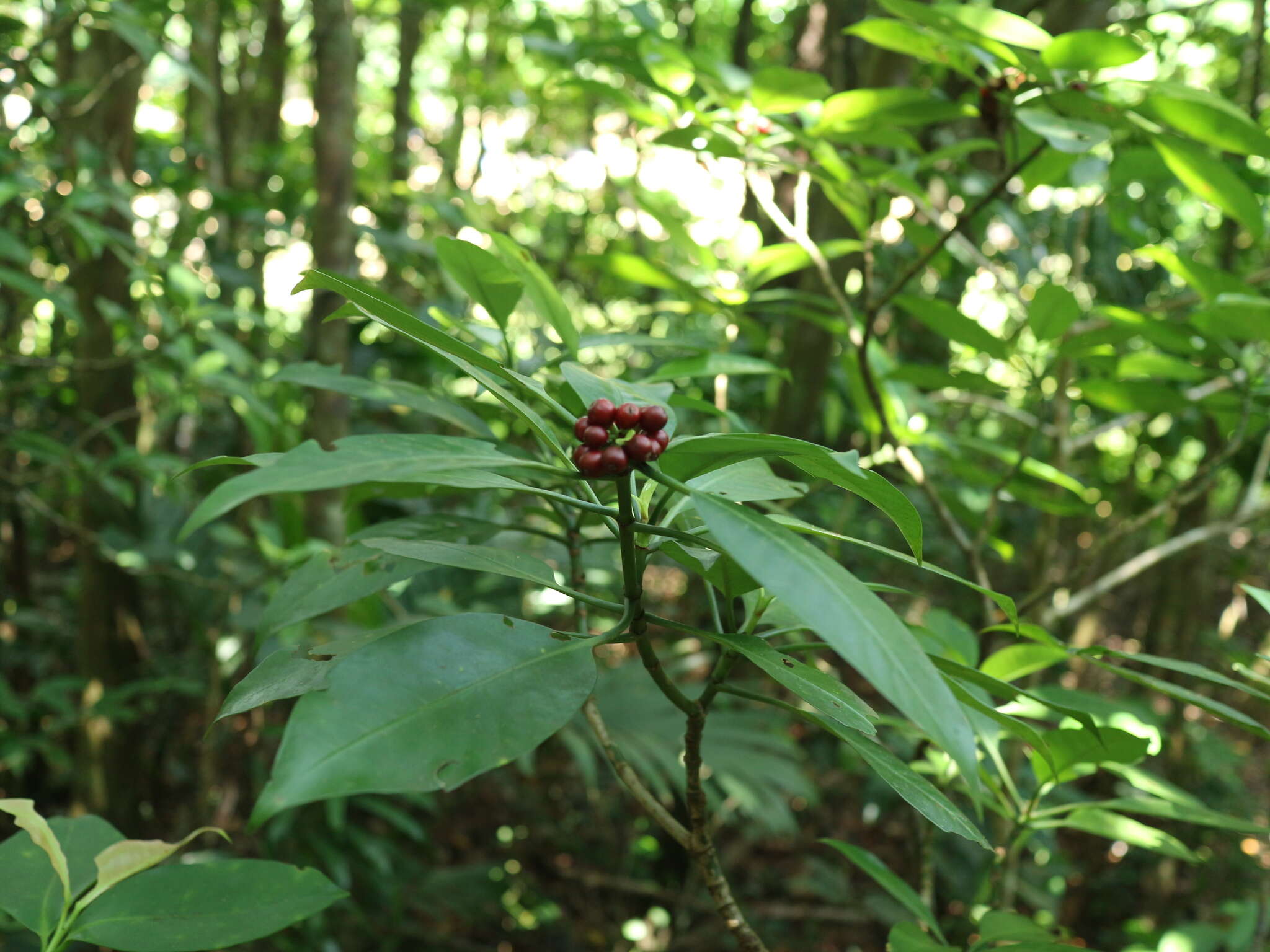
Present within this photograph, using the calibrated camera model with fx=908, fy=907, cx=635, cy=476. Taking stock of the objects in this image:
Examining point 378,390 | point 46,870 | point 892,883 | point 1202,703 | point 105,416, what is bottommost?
point 105,416

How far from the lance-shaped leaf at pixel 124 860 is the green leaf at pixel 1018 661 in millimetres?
661

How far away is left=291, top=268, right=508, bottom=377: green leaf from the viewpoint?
0.47m

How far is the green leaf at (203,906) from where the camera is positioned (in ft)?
1.77

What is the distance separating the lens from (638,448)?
1.56 ft

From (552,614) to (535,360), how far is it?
5.45 ft

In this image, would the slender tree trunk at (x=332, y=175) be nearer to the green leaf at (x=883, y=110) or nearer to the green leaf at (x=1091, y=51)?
the green leaf at (x=883, y=110)

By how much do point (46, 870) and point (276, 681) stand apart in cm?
24

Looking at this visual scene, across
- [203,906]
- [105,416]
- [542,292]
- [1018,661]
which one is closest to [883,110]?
[542,292]

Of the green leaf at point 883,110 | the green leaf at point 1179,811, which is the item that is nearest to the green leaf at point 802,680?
the green leaf at point 1179,811

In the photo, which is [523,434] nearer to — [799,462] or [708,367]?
[708,367]

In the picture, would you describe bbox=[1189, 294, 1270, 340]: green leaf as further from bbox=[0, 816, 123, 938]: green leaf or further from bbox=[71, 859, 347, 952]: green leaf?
bbox=[0, 816, 123, 938]: green leaf

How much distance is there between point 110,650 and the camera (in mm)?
2213

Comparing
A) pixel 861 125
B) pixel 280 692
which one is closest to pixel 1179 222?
pixel 861 125

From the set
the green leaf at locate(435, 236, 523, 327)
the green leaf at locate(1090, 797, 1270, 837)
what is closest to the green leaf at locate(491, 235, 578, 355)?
the green leaf at locate(435, 236, 523, 327)
